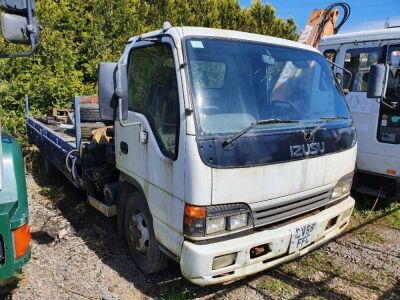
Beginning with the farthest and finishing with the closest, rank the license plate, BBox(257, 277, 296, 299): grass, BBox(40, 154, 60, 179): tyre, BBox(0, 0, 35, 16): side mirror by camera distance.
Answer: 1. BBox(40, 154, 60, 179): tyre
2. BBox(257, 277, 296, 299): grass
3. the license plate
4. BBox(0, 0, 35, 16): side mirror

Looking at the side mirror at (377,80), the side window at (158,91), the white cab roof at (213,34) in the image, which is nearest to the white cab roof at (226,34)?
the white cab roof at (213,34)

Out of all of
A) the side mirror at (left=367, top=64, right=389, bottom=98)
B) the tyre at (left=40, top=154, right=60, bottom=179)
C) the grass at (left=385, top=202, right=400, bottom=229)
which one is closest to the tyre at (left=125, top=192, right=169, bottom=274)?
the side mirror at (left=367, top=64, right=389, bottom=98)

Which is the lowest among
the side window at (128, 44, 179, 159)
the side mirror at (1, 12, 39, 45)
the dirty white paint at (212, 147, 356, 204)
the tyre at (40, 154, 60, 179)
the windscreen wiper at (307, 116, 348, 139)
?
the tyre at (40, 154, 60, 179)

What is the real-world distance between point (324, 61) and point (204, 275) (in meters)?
2.53

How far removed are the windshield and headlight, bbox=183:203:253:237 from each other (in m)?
0.56

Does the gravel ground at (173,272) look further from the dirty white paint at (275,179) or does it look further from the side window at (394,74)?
the side window at (394,74)

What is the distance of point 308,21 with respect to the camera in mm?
7457

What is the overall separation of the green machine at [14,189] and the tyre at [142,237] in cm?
116

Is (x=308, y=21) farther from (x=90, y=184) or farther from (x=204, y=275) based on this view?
(x=204, y=275)

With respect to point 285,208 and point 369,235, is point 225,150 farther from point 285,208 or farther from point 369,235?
point 369,235

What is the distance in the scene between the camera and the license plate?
3.08 meters

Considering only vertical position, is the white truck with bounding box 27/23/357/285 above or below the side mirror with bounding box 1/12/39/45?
below

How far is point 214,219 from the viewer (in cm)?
276

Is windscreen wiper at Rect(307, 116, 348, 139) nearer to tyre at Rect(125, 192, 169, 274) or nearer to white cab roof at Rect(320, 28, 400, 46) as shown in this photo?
tyre at Rect(125, 192, 169, 274)
